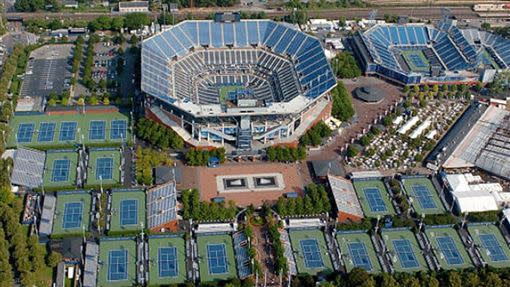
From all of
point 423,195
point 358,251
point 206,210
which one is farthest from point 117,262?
point 423,195

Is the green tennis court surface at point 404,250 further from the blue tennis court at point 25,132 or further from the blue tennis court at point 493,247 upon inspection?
the blue tennis court at point 25,132

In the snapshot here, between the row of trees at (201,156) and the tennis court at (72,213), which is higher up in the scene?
the row of trees at (201,156)

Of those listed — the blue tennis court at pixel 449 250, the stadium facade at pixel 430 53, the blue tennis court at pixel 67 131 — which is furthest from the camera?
the stadium facade at pixel 430 53

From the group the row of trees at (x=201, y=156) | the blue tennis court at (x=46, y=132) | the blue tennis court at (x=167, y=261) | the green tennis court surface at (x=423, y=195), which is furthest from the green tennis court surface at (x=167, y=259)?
the green tennis court surface at (x=423, y=195)

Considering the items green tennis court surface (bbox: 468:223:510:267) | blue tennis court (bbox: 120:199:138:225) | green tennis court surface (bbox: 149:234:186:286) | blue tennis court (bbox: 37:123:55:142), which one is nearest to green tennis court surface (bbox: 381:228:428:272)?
green tennis court surface (bbox: 468:223:510:267)

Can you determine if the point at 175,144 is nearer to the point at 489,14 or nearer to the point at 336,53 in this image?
the point at 336,53

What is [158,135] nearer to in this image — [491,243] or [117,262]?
[117,262]

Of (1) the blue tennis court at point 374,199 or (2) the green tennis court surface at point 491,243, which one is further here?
(1) the blue tennis court at point 374,199

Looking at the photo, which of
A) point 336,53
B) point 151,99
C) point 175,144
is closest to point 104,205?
point 175,144
